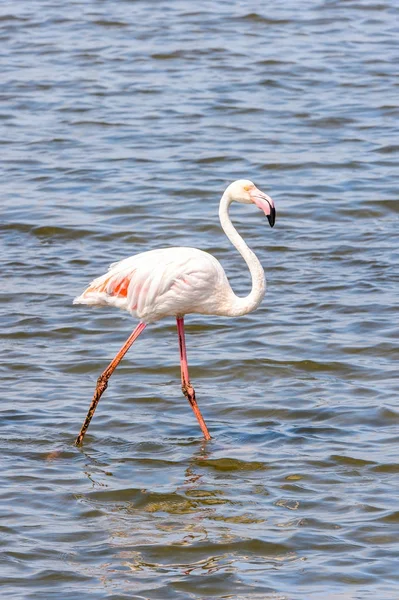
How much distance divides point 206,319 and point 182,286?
257 centimetres

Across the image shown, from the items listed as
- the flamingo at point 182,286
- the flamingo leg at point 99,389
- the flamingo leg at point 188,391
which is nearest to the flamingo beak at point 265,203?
the flamingo at point 182,286

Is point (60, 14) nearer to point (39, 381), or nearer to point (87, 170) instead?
point (87, 170)

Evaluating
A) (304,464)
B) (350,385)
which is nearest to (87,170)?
(350,385)

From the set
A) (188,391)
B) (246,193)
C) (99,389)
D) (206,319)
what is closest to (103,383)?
(99,389)

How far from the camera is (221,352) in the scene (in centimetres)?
1008

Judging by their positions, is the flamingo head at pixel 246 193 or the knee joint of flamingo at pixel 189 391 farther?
the knee joint of flamingo at pixel 189 391

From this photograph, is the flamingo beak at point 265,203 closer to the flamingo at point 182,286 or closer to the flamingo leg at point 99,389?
the flamingo at point 182,286

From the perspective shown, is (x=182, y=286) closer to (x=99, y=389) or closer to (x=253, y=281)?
(x=253, y=281)

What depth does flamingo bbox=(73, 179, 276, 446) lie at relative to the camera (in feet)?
27.6

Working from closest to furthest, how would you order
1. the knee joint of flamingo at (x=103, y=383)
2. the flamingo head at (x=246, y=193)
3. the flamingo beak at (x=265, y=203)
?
the flamingo beak at (x=265, y=203) < the flamingo head at (x=246, y=193) < the knee joint of flamingo at (x=103, y=383)

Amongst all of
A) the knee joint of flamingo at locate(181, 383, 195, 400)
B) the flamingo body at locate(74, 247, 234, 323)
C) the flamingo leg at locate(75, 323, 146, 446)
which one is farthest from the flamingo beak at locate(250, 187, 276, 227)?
the knee joint of flamingo at locate(181, 383, 195, 400)

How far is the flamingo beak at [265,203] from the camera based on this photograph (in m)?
8.33

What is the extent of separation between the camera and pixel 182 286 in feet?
A: 27.6

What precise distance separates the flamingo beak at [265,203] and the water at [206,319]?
143cm
